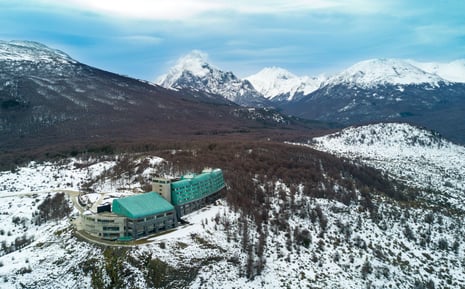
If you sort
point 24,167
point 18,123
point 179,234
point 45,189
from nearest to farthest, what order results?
Answer: point 179,234
point 45,189
point 24,167
point 18,123

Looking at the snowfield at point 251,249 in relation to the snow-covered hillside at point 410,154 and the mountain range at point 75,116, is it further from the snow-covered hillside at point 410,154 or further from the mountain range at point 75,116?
the mountain range at point 75,116

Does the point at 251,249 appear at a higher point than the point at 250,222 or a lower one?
lower

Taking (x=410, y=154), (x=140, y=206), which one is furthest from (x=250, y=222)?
(x=410, y=154)

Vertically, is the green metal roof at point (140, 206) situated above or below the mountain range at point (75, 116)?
below

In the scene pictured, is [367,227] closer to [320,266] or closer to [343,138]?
[320,266]

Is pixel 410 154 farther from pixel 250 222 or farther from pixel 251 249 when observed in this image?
pixel 251 249

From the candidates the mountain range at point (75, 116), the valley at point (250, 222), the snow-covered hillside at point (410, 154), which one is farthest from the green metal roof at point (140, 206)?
the mountain range at point (75, 116)

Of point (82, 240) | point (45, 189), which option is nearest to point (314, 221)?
point (82, 240)
